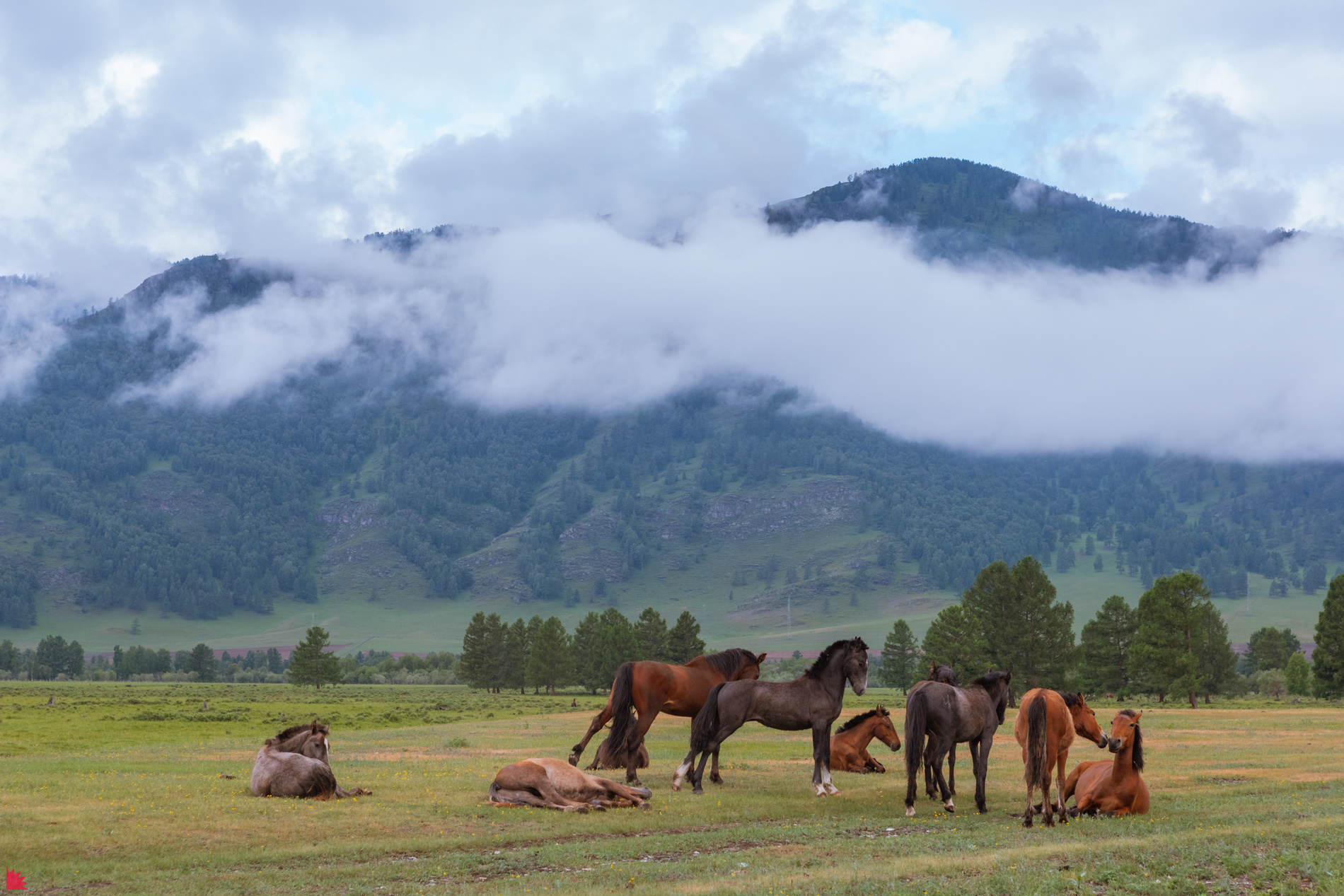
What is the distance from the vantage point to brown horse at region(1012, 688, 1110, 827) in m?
19.2

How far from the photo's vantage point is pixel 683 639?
3994 inches

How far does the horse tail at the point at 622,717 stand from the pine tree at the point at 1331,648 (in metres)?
75.0

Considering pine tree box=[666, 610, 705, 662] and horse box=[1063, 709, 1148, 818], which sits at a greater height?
horse box=[1063, 709, 1148, 818]

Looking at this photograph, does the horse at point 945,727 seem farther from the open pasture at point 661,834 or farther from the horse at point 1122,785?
the horse at point 1122,785

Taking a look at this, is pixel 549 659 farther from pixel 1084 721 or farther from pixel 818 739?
pixel 1084 721

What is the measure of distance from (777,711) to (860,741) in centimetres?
703

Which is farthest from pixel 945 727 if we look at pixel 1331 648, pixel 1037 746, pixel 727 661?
pixel 1331 648

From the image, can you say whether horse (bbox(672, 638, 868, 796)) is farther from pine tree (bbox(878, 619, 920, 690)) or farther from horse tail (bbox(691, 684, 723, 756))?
pine tree (bbox(878, 619, 920, 690))

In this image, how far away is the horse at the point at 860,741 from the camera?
2905 centimetres

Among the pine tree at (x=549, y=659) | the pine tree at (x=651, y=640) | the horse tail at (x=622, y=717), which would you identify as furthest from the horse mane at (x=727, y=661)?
the pine tree at (x=549, y=659)

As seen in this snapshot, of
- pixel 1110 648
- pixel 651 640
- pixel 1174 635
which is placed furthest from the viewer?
pixel 651 640

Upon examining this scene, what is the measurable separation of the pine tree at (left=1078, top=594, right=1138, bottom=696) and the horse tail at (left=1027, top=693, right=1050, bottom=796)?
8130cm

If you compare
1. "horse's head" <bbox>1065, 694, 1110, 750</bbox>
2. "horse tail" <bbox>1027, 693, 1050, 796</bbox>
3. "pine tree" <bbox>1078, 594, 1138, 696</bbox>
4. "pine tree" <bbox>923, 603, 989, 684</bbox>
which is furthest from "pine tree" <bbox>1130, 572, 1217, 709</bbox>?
"horse tail" <bbox>1027, 693, 1050, 796</bbox>

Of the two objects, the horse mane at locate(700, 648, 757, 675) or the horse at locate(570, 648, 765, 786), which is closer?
the horse at locate(570, 648, 765, 786)
